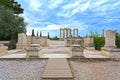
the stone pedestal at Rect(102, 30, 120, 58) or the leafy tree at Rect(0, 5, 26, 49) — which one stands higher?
the leafy tree at Rect(0, 5, 26, 49)

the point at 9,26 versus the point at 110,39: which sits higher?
the point at 9,26

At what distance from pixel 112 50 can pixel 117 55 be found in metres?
0.40

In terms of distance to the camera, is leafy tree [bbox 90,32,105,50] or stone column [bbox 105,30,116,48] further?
leafy tree [bbox 90,32,105,50]

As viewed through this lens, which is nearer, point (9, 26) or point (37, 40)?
point (9, 26)

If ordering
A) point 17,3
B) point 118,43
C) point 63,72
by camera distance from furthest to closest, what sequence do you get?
1. point 17,3
2. point 118,43
3. point 63,72

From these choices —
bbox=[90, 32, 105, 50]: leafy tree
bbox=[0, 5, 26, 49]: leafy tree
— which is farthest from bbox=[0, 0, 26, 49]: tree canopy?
bbox=[90, 32, 105, 50]: leafy tree

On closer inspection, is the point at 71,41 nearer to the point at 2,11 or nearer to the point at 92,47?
the point at 92,47

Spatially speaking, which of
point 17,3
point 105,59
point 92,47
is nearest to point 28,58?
point 105,59

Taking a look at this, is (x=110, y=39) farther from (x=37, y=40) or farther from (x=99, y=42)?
(x=37, y=40)

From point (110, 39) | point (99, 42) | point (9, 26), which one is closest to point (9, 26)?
point (9, 26)

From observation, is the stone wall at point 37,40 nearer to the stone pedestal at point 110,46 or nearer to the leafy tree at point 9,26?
the leafy tree at point 9,26

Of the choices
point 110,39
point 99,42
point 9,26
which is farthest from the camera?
point 9,26

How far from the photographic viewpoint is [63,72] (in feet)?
24.5

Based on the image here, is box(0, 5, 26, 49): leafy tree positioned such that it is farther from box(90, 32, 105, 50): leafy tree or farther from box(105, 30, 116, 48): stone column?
box(105, 30, 116, 48): stone column
